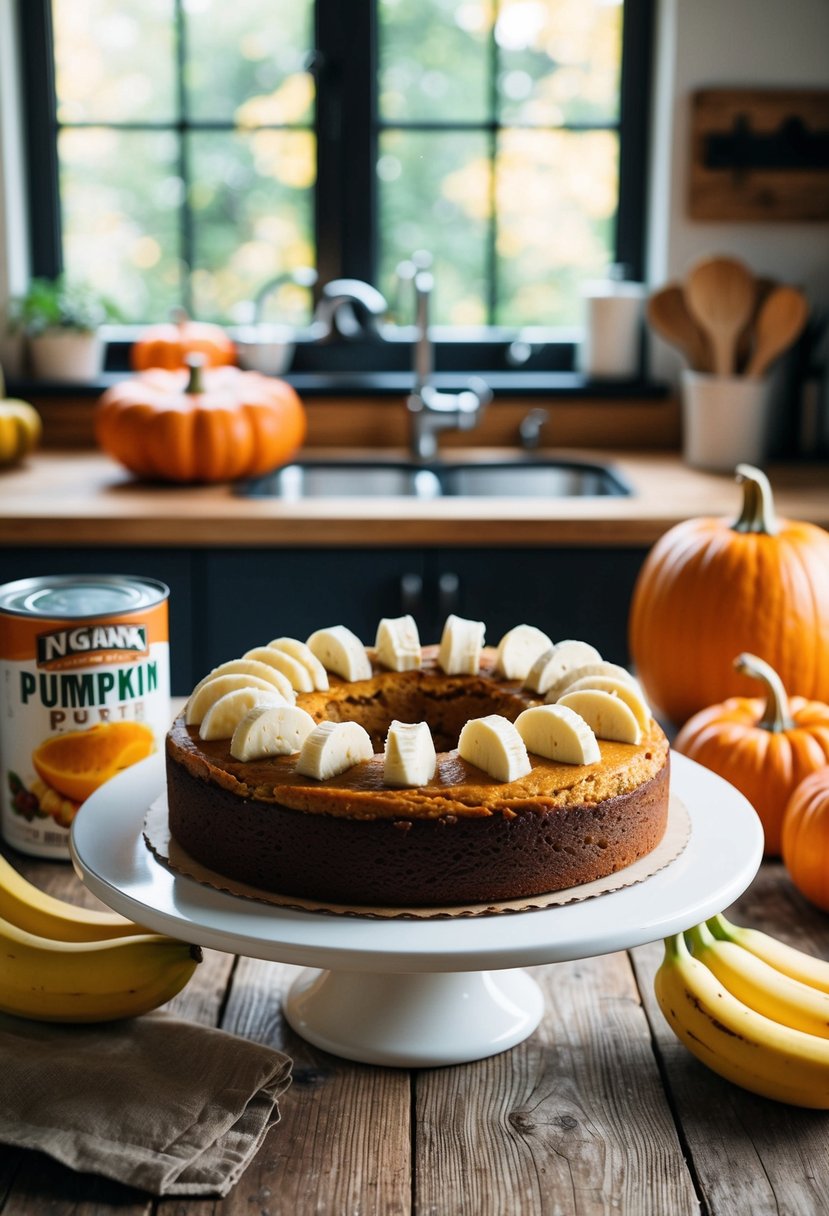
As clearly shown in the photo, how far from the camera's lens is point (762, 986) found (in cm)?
91

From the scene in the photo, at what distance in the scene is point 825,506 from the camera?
7.94 feet

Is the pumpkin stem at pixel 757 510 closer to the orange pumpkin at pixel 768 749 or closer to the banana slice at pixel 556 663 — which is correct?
the orange pumpkin at pixel 768 749

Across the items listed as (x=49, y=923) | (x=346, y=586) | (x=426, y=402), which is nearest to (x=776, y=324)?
(x=426, y=402)

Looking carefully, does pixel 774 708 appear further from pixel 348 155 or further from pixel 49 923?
pixel 348 155

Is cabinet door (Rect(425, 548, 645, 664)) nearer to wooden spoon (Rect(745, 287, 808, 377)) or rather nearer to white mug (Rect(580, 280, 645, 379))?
wooden spoon (Rect(745, 287, 808, 377))

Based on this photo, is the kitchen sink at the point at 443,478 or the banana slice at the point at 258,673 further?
the kitchen sink at the point at 443,478

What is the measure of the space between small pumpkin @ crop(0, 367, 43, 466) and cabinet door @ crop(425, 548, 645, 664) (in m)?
0.94

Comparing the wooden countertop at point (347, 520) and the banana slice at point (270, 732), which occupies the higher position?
the banana slice at point (270, 732)

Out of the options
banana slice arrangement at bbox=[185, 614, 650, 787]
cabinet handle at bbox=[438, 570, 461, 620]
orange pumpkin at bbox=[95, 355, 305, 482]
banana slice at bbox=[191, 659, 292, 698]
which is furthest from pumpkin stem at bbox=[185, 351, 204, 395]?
banana slice at bbox=[191, 659, 292, 698]

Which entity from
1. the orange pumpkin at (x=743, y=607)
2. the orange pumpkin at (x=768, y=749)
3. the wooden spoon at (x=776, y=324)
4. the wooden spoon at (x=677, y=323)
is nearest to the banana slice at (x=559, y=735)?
the orange pumpkin at (x=768, y=749)

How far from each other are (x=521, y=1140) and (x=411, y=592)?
1.55 metres

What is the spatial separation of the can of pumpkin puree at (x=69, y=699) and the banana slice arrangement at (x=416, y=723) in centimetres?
11

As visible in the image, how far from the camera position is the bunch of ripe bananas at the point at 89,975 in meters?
0.91

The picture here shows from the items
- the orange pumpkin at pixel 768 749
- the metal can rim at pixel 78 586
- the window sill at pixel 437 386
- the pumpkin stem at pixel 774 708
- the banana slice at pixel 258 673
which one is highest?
the window sill at pixel 437 386
